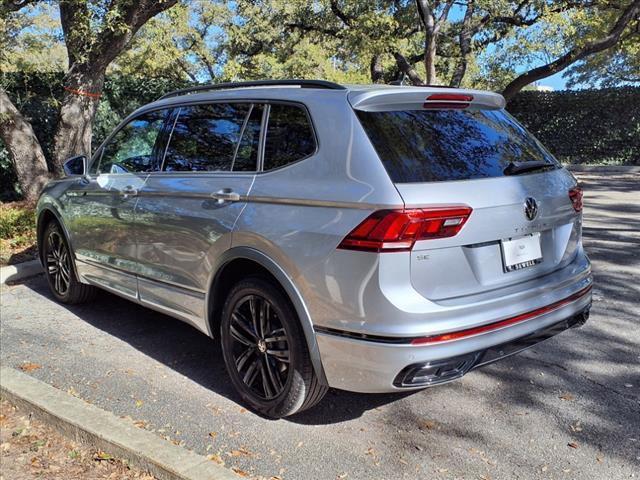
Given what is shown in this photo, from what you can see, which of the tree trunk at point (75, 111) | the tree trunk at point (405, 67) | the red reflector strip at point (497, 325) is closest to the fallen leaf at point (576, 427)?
the red reflector strip at point (497, 325)

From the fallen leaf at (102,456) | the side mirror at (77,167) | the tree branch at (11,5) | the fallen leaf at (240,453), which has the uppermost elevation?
the tree branch at (11,5)

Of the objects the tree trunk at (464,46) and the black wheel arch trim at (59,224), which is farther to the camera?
the tree trunk at (464,46)

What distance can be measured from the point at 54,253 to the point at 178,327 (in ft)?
5.17

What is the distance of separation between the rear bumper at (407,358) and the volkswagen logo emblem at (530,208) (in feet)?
1.78

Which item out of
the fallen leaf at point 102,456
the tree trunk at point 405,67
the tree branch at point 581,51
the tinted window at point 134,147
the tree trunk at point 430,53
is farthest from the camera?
the tree trunk at point 405,67

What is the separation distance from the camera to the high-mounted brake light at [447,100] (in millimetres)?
3187

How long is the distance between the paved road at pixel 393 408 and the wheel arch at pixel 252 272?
460 mm

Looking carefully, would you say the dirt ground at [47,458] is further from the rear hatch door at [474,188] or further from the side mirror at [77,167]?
the side mirror at [77,167]

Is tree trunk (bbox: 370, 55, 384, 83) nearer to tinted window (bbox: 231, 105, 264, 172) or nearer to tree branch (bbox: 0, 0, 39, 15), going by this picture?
tree branch (bbox: 0, 0, 39, 15)

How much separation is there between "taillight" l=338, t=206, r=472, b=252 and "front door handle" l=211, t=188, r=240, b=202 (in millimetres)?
951

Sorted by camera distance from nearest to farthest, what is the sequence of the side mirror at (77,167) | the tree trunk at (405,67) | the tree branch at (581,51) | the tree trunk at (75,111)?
the side mirror at (77,167) < the tree trunk at (75,111) < the tree branch at (581,51) < the tree trunk at (405,67)

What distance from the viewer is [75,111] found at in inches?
350

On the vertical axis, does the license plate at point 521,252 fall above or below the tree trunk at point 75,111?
below

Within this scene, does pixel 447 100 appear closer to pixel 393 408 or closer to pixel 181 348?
pixel 393 408
